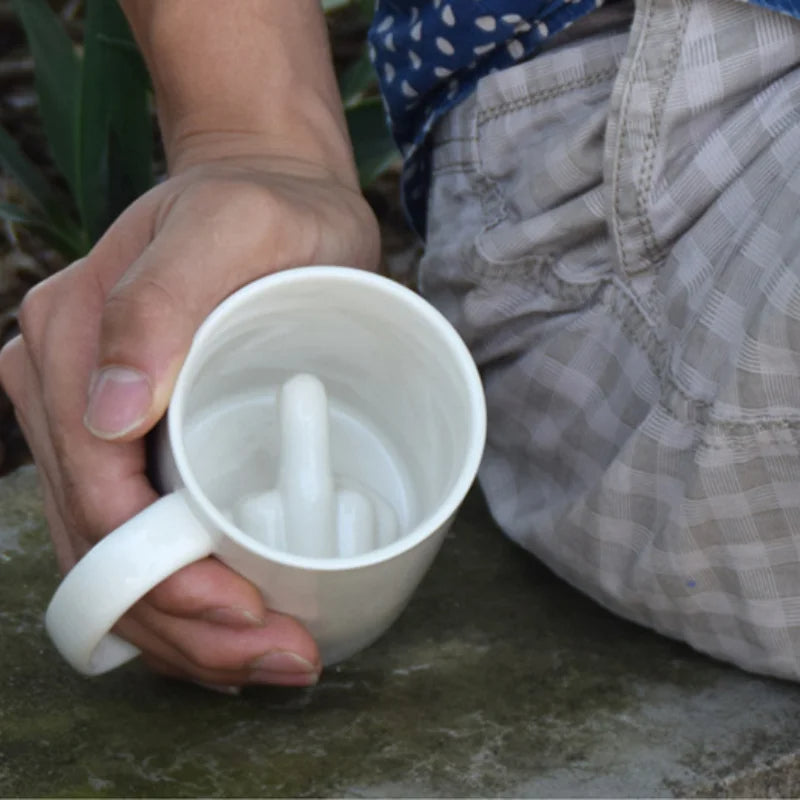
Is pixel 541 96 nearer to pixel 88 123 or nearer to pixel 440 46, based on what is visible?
pixel 440 46

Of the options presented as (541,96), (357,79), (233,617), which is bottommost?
(357,79)

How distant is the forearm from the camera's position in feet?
3.52

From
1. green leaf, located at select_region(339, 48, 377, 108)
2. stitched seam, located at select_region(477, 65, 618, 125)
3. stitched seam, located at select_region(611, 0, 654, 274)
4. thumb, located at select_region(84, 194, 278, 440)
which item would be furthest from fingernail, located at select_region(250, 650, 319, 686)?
green leaf, located at select_region(339, 48, 377, 108)

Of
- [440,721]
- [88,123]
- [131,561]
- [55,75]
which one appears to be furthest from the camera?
[55,75]

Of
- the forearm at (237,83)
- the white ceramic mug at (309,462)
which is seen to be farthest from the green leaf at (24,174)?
the white ceramic mug at (309,462)

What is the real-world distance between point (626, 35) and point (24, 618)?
631 mm

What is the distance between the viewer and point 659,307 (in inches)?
38.5

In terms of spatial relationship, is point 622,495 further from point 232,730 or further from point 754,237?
point 232,730

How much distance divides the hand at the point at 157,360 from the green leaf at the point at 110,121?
752 millimetres

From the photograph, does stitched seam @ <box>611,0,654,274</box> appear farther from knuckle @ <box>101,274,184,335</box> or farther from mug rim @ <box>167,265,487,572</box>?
knuckle @ <box>101,274,184,335</box>

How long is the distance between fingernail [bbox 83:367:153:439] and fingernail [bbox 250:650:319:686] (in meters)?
0.17

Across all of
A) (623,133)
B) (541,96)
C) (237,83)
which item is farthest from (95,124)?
(623,133)

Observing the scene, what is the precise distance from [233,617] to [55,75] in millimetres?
1226

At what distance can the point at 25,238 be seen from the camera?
7.31 feet
